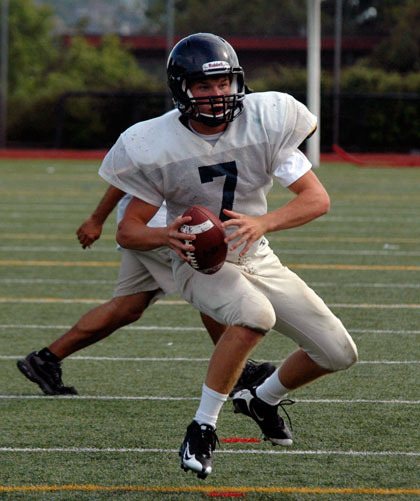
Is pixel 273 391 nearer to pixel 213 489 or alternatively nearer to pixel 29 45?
pixel 213 489

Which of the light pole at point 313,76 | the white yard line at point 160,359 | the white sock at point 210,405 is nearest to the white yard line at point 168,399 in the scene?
the white yard line at point 160,359

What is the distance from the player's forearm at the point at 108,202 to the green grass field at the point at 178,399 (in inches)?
32.2

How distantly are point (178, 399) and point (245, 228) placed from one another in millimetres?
1706

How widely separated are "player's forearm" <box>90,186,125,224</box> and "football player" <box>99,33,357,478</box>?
24.7 inches

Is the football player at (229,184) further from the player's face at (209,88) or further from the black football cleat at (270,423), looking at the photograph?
the black football cleat at (270,423)

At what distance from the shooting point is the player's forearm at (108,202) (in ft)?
17.6

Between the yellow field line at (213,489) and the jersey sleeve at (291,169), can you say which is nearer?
the yellow field line at (213,489)

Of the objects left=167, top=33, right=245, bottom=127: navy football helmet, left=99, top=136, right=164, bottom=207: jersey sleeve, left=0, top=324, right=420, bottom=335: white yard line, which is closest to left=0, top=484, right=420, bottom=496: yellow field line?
left=99, top=136, right=164, bottom=207: jersey sleeve

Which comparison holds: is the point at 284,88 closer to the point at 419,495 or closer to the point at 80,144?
the point at 80,144

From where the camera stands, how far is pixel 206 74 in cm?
454

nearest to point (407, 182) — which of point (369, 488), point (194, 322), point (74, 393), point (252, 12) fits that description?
point (194, 322)

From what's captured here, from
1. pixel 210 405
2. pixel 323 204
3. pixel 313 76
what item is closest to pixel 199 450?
pixel 210 405

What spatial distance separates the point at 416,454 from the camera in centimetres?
485

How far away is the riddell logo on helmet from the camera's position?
454cm
